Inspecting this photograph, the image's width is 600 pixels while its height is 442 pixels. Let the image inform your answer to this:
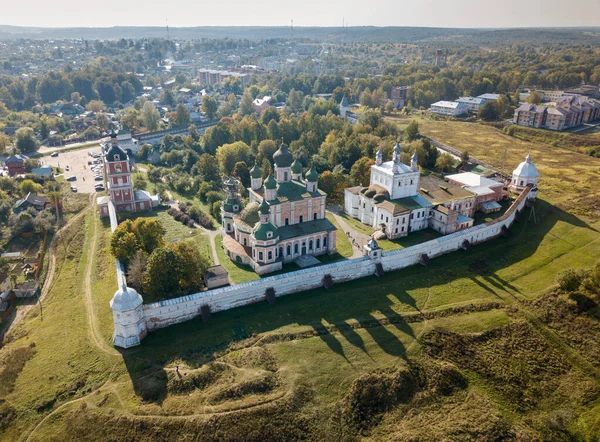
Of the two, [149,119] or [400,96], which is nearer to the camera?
[149,119]

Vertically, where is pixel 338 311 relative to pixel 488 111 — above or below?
below

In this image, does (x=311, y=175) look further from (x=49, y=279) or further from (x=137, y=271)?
(x=49, y=279)

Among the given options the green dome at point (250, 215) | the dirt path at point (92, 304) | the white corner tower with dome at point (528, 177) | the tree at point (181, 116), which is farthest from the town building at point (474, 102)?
the dirt path at point (92, 304)

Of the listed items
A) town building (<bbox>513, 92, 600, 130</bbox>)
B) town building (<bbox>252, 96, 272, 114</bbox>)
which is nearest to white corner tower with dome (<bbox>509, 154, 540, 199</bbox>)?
town building (<bbox>513, 92, 600, 130</bbox>)

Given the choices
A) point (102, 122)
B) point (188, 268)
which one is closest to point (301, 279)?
point (188, 268)

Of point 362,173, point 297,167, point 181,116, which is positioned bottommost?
point 362,173
